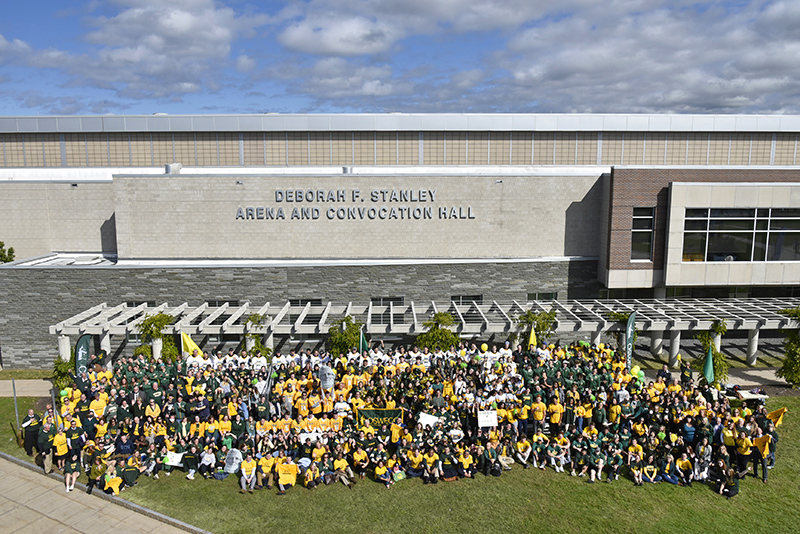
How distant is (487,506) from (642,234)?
17.4m

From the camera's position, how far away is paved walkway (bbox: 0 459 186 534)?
1333 cm

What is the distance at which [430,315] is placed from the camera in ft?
85.8

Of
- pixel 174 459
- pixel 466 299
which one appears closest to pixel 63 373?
pixel 174 459

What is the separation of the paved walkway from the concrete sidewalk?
23.9 ft

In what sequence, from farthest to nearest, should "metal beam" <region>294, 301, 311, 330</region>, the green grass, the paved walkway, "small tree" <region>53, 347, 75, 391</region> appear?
the green grass < "metal beam" <region>294, 301, 311, 330</region> < "small tree" <region>53, 347, 75, 391</region> < the paved walkway

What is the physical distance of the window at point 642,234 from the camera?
87.8 ft

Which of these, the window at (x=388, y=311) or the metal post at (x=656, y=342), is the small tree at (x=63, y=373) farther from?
the metal post at (x=656, y=342)

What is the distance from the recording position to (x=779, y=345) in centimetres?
2788

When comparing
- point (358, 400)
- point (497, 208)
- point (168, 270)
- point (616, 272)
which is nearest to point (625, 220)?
point (616, 272)

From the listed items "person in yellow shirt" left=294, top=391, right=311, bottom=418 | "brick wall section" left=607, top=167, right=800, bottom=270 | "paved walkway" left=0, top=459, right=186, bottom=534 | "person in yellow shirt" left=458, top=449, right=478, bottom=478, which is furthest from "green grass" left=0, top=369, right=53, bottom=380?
"brick wall section" left=607, top=167, right=800, bottom=270

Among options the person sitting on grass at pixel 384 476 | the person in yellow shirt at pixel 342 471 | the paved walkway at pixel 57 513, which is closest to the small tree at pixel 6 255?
the paved walkway at pixel 57 513

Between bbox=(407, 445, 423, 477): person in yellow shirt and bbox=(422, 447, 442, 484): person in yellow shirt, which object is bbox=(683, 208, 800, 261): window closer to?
bbox=(422, 447, 442, 484): person in yellow shirt

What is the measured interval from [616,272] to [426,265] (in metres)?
8.94

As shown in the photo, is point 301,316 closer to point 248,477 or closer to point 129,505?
point 248,477
